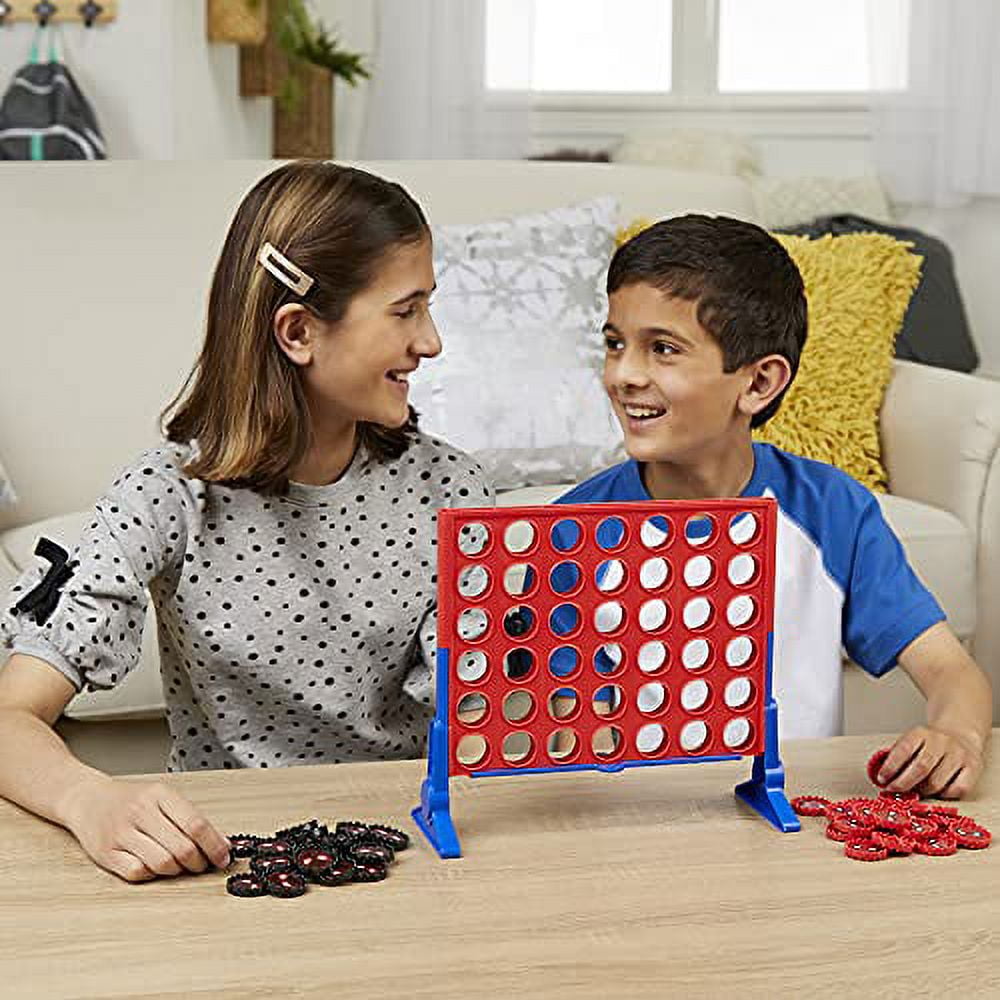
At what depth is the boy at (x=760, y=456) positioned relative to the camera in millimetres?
1442

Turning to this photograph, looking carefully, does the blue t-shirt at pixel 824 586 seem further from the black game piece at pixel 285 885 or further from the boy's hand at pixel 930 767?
the black game piece at pixel 285 885

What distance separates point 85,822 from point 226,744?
17.7 inches

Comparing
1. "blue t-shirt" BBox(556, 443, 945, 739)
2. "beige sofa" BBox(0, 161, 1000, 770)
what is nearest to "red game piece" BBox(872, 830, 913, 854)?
"blue t-shirt" BBox(556, 443, 945, 739)

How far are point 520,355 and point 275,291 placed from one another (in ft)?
4.14

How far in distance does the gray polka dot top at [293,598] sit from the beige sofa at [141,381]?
0.93m

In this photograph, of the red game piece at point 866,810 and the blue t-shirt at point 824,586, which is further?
the blue t-shirt at point 824,586

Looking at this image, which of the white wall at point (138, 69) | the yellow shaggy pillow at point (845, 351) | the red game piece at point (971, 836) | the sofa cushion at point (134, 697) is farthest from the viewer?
the white wall at point (138, 69)

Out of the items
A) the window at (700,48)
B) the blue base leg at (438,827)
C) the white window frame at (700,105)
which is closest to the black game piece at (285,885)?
the blue base leg at (438,827)

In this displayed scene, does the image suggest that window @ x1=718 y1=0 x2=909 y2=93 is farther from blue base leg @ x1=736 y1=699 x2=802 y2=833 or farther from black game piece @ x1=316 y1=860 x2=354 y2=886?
black game piece @ x1=316 y1=860 x2=354 y2=886

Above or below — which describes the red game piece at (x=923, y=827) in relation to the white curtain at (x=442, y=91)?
below

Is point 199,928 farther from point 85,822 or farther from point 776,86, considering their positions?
point 776,86

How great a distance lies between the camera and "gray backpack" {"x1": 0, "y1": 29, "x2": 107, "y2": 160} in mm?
3496

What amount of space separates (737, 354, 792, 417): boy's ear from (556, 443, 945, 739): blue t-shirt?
0.21ft

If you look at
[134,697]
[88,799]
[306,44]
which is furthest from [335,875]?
[306,44]
